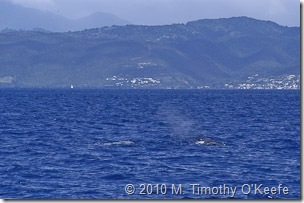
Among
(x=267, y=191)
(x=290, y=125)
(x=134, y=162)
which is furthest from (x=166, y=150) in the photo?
(x=290, y=125)

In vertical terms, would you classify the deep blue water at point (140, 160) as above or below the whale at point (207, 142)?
below

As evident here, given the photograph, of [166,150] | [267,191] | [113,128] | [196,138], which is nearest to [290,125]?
[113,128]

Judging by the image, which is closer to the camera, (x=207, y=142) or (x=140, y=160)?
(x=140, y=160)

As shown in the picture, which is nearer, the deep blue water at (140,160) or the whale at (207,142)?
the deep blue water at (140,160)

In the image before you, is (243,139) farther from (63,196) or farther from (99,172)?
(63,196)

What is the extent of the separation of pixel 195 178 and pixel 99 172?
6.94 m

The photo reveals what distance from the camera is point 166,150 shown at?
7012cm

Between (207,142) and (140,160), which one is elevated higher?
(207,142)

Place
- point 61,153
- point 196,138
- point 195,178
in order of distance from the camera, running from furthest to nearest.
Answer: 1. point 196,138
2. point 61,153
3. point 195,178

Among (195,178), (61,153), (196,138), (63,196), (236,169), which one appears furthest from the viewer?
(196,138)

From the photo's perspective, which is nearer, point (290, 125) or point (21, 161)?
point (21, 161)

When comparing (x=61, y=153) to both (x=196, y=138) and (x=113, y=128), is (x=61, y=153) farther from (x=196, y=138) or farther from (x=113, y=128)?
(x=113, y=128)

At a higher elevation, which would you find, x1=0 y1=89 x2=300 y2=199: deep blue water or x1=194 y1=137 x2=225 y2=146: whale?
x1=194 y1=137 x2=225 y2=146: whale

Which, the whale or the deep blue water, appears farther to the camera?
the whale
